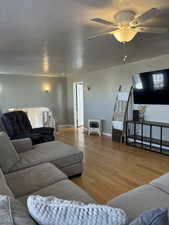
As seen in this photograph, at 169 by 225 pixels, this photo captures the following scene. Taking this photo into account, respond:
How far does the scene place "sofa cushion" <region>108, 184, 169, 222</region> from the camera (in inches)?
48.2

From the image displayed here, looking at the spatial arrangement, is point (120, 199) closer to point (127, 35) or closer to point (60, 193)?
point (60, 193)

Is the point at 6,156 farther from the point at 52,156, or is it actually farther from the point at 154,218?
the point at 154,218

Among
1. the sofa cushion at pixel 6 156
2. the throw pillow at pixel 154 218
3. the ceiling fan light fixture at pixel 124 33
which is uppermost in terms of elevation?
the ceiling fan light fixture at pixel 124 33

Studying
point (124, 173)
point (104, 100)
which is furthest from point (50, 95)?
point (124, 173)

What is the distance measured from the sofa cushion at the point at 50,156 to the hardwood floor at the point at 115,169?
398 millimetres

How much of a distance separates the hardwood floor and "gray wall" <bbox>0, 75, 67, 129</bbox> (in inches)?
136

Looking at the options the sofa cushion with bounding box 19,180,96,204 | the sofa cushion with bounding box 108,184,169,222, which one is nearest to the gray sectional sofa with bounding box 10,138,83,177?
the sofa cushion with bounding box 19,180,96,204

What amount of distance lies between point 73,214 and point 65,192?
0.75m

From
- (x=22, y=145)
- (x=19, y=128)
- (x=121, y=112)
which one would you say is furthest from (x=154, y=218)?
(x=121, y=112)

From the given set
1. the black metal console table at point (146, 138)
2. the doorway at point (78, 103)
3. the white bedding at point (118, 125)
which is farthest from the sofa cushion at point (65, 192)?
the doorway at point (78, 103)

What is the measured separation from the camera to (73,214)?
2.50 ft

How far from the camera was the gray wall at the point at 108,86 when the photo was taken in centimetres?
424

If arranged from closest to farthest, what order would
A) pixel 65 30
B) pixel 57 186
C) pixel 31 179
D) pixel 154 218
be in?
pixel 154 218, pixel 57 186, pixel 31 179, pixel 65 30

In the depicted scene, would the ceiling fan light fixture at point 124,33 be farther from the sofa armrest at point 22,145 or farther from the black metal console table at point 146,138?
the black metal console table at point 146,138
